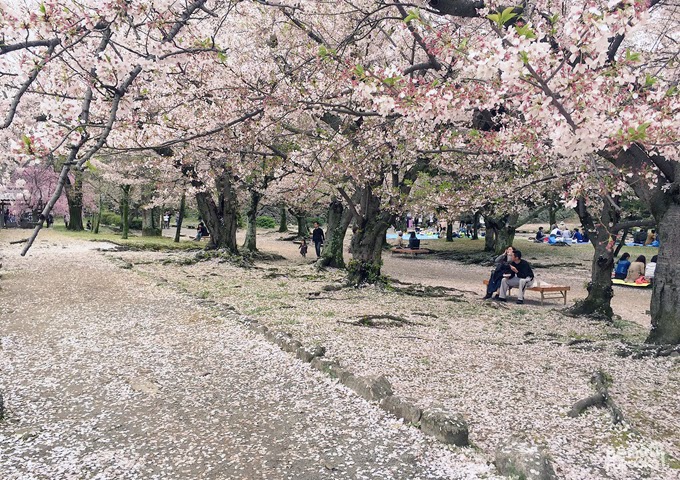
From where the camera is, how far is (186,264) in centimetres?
1825

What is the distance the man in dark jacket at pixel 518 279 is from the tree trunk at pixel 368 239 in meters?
3.33

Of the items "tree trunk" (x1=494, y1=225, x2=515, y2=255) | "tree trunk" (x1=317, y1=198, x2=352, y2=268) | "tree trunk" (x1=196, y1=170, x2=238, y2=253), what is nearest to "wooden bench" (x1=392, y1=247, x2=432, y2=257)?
"tree trunk" (x1=494, y1=225, x2=515, y2=255)

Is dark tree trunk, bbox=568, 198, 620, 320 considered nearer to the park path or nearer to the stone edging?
the stone edging

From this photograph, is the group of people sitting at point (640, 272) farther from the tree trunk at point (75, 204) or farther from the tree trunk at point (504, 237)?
the tree trunk at point (75, 204)

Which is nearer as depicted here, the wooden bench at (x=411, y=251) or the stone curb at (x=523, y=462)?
the stone curb at (x=523, y=462)

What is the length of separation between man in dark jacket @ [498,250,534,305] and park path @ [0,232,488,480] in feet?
24.4

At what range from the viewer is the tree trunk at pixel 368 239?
13.4 metres

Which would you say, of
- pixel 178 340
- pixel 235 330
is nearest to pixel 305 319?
pixel 235 330

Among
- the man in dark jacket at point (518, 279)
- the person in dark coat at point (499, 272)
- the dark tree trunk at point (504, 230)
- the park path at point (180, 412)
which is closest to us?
the park path at point (180, 412)

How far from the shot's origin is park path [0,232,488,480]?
3.65 metres

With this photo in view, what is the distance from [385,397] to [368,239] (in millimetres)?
8846

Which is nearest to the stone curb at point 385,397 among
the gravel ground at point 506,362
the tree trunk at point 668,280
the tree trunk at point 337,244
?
the gravel ground at point 506,362

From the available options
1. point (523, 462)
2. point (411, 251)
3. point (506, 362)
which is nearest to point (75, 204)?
point (411, 251)

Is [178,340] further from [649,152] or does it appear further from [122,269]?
[122,269]
